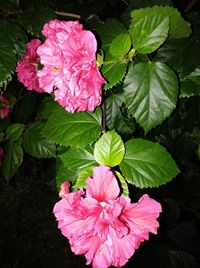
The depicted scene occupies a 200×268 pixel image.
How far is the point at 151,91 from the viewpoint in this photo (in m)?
0.74

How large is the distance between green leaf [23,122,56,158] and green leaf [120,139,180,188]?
1.74 ft

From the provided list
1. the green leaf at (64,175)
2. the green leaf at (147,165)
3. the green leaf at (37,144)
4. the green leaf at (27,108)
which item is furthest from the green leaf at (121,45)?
the green leaf at (27,108)

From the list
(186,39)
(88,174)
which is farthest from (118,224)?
(186,39)

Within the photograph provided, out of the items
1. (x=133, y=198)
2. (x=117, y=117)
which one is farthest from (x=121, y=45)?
(x=133, y=198)

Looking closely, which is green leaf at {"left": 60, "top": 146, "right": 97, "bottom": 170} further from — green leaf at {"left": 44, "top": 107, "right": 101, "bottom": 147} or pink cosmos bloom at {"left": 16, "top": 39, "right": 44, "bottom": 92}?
pink cosmos bloom at {"left": 16, "top": 39, "right": 44, "bottom": 92}

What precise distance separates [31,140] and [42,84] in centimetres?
53

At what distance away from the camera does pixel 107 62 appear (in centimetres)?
76

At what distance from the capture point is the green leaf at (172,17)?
2.55 feet

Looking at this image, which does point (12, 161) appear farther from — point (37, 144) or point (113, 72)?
point (113, 72)

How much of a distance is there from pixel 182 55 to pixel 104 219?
1.65 ft

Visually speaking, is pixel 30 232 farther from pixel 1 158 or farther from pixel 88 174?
pixel 88 174

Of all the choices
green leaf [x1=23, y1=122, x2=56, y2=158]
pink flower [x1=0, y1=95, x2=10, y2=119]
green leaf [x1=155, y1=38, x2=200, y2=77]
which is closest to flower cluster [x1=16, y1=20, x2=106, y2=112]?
green leaf [x1=155, y1=38, x2=200, y2=77]

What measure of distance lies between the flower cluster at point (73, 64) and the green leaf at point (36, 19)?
0.26 metres

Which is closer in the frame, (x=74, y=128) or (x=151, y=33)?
(x=151, y=33)
